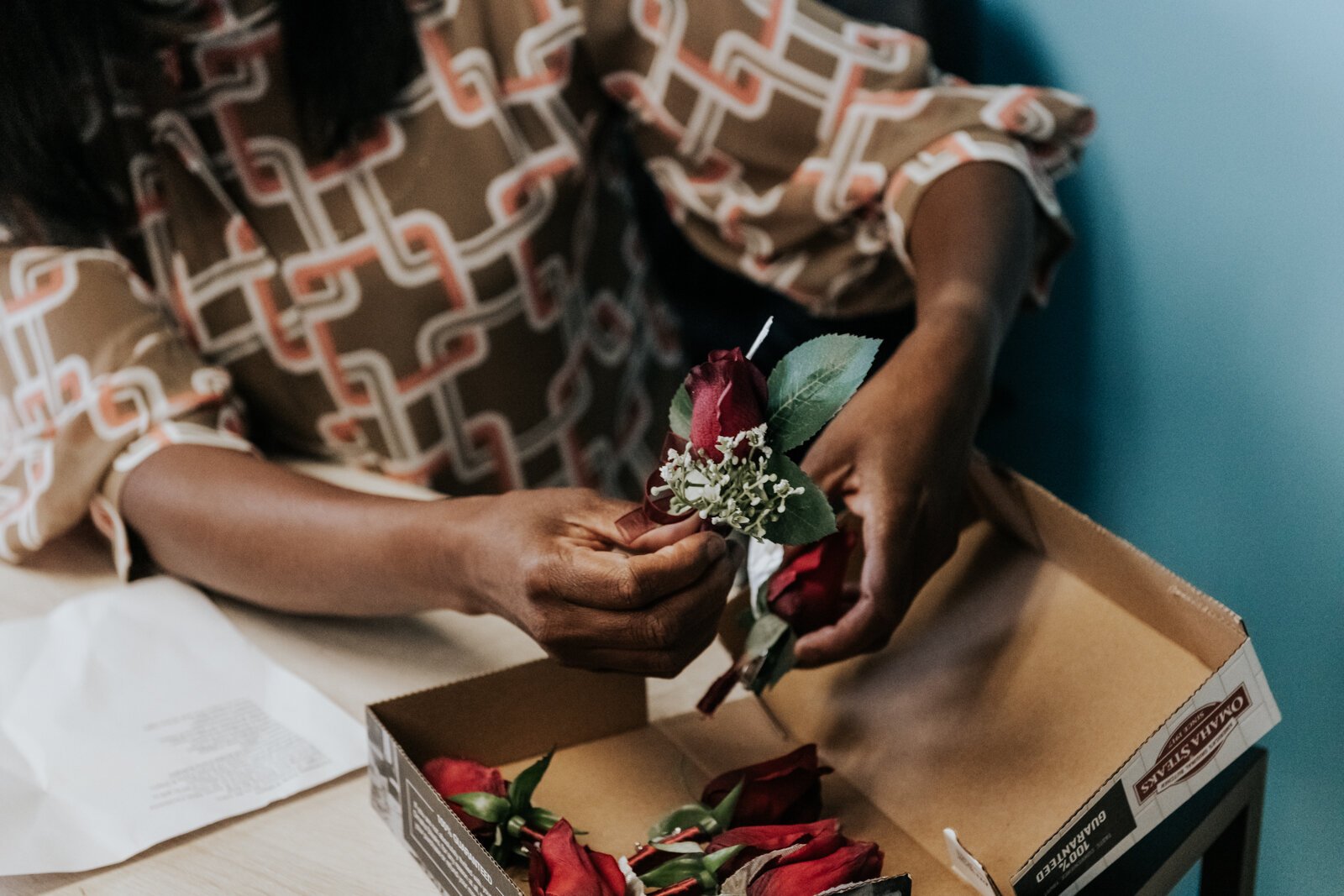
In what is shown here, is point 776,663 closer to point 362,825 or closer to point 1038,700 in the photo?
point 1038,700

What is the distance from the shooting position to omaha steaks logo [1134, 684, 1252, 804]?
0.56m

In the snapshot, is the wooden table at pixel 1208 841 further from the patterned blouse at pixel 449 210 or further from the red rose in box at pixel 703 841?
the patterned blouse at pixel 449 210

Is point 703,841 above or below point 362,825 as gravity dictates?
above

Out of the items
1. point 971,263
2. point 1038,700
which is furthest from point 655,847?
point 971,263

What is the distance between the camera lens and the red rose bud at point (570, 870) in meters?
0.56

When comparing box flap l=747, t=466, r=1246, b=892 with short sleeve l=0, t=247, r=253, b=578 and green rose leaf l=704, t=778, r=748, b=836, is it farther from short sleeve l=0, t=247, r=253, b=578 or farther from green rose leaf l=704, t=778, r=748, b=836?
short sleeve l=0, t=247, r=253, b=578

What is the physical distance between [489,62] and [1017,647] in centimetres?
66

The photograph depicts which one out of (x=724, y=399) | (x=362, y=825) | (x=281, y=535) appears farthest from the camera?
(x=281, y=535)

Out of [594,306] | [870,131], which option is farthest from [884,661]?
[594,306]

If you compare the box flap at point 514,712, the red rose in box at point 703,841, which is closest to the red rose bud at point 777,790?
the red rose in box at point 703,841

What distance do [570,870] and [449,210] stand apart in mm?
639

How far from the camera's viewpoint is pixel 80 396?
90cm

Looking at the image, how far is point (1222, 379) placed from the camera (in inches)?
41.2

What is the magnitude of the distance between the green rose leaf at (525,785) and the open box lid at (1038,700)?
170mm
